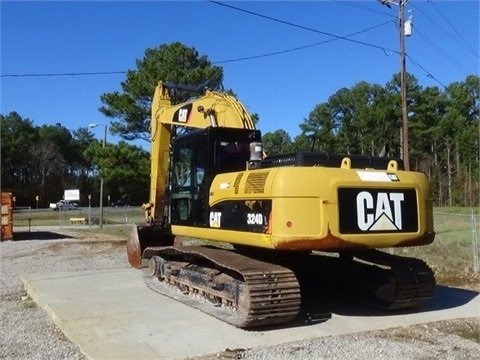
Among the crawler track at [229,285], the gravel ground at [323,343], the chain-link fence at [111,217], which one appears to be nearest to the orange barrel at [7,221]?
the chain-link fence at [111,217]

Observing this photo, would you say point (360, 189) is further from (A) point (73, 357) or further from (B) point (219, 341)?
(A) point (73, 357)

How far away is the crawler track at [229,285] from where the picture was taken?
6.73 metres

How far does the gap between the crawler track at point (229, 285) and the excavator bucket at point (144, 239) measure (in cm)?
73

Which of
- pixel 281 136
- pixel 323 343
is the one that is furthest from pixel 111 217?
pixel 281 136

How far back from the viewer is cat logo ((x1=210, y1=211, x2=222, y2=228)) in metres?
7.77

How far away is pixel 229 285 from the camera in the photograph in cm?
745

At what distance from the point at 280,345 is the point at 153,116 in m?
6.04

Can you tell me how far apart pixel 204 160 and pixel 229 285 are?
1848mm

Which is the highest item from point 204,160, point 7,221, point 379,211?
point 204,160

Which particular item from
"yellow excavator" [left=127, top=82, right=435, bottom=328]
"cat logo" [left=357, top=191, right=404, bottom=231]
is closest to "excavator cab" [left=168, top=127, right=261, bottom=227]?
"yellow excavator" [left=127, top=82, right=435, bottom=328]

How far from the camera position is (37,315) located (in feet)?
27.2

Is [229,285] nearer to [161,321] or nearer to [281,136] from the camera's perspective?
[161,321]

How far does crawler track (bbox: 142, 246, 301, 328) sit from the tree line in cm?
2863

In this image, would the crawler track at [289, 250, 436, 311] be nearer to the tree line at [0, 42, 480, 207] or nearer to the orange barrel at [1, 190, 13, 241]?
the orange barrel at [1, 190, 13, 241]
